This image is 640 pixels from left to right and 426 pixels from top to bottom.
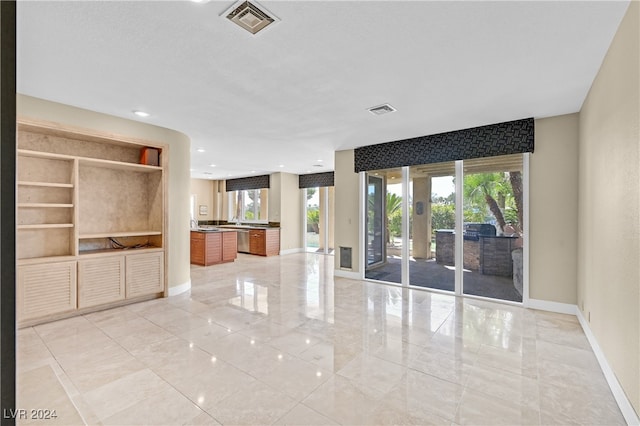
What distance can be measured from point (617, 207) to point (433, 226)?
9.77ft

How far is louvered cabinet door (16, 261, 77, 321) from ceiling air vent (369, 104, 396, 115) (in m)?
4.12

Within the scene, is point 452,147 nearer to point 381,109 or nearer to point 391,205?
point 391,205

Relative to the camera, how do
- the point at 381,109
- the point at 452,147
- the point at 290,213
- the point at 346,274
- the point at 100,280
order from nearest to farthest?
the point at 381,109 → the point at 100,280 → the point at 452,147 → the point at 346,274 → the point at 290,213

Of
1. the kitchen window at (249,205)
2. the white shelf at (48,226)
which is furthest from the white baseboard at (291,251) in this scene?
the white shelf at (48,226)

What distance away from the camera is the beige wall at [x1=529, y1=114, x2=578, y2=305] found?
3.93 meters

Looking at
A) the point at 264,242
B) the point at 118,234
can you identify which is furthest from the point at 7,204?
the point at 264,242

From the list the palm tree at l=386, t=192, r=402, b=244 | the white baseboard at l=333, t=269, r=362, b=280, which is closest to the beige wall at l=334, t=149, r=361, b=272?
the white baseboard at l=333, t=269, r=362, b=280

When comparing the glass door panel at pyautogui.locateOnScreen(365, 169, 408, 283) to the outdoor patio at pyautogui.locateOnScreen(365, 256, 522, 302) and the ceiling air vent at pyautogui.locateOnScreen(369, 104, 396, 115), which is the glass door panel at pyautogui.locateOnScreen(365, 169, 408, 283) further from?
the ceiling air vent at pyautogui.locateOnScreen(369, 104, 396, 115)

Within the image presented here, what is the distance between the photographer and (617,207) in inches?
89.7

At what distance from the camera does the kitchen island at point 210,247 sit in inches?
289

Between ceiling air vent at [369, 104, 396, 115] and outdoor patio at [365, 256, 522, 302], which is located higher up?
ceiling air vent at [369, 104, 396, 115]

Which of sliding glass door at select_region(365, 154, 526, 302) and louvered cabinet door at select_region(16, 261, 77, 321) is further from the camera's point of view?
sliding glass door at select_region(365, 154, 526, 302)

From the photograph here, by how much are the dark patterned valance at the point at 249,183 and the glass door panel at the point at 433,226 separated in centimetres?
541

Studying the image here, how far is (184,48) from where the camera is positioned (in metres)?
2.41
